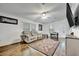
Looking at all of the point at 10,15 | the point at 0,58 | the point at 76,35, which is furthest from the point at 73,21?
the point at 0,58

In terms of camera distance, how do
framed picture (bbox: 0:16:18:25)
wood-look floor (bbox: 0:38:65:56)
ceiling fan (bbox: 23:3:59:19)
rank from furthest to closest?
ceiling fan (bbox: 23:3:59:19)
wood-look floor (bbox: 0:38:65:56)
framed picture (bbox: 0:16:18:25)

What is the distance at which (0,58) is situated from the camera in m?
1.86

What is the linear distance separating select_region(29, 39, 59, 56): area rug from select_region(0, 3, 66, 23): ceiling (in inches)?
18.5

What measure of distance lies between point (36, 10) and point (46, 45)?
0.81 m

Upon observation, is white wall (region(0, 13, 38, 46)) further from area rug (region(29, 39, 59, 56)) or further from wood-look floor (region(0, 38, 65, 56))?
area rug (region(29, 39, 59, 56))

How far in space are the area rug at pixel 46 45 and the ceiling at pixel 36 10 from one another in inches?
18.5

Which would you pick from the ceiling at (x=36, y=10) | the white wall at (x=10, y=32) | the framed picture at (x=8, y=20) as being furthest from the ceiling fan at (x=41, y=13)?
the framed picture at (x=8, y=20)

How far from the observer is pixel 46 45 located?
197 centimetres

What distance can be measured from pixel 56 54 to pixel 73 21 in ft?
2.62

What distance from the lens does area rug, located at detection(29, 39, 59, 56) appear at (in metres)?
1.94

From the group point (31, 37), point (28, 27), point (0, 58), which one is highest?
point (28, 27)

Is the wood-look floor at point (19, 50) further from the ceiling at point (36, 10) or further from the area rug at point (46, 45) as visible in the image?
the ceiling at point (36, 10)

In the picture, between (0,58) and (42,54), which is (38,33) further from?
(0,58)

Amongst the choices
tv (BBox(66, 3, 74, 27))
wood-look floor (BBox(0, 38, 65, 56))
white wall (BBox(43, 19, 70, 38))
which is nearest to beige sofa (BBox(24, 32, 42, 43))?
wood-look floor (BBox(0, 38, 65, 56))
